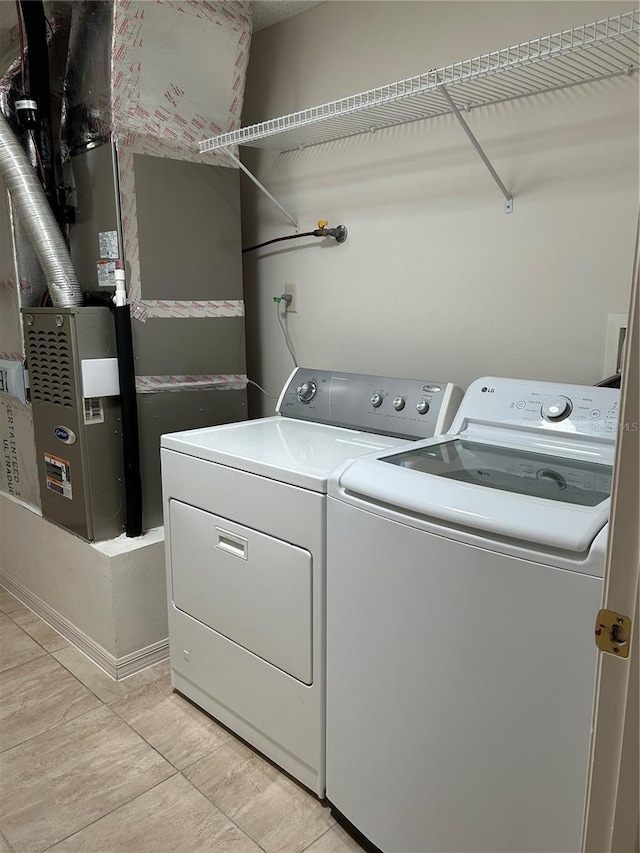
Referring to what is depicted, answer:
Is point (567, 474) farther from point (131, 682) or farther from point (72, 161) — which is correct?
point (72, 161)

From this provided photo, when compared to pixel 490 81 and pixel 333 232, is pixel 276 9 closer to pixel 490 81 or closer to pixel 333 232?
pixel 333 232

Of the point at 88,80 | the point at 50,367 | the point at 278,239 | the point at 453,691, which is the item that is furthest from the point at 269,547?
the point at 88,80

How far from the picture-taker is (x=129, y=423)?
7.18 feet

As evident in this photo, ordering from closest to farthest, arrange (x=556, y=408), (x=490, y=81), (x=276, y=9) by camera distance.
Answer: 1. (x=556, y=408)
2. (x=490, y=81)
3. (x=276, y=9)

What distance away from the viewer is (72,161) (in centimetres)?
229

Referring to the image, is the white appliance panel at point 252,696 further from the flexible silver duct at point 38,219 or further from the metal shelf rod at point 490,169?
the metal shelf rod at point 490,169

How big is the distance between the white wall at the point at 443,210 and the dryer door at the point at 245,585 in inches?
33.6

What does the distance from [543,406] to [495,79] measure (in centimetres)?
89

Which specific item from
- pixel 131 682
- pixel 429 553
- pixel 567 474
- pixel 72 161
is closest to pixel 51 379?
pixel 72 161

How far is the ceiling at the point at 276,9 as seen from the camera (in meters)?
2.24

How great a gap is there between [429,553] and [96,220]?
171 cm

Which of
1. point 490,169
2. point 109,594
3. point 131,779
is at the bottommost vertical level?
point 131,779

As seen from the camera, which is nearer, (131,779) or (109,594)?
(131,779)

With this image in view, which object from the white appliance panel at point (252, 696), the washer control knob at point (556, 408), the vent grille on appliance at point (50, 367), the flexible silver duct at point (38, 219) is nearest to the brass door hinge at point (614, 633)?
the washer control knob at point (556, 408)
